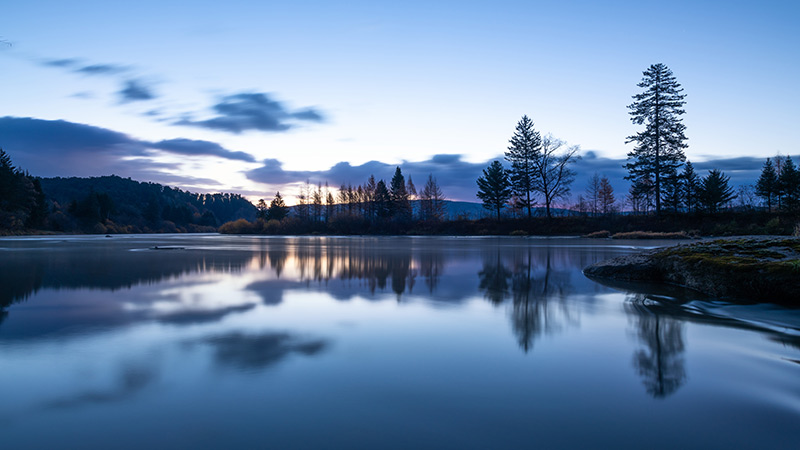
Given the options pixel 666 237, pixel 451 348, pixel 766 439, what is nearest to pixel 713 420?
pixel 766 439

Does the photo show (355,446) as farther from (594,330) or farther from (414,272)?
(414,272)

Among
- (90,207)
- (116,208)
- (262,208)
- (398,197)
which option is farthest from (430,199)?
(116,208)

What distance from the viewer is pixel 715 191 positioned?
4403cm

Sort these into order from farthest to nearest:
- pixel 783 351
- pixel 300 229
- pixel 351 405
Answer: pixel 300 229 → pixel 783 351 → pixel 351 405

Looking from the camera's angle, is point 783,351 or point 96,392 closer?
point 96,392

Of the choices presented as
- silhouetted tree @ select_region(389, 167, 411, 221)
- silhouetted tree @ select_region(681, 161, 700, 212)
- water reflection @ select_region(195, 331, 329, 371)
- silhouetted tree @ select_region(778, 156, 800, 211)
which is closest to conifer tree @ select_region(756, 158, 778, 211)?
silhouetted tree @ select_region(778, 156, 800, 211)

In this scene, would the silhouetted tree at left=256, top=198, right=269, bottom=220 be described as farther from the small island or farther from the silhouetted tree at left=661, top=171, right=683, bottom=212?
the small island

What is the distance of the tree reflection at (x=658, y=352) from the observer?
3.02 metres

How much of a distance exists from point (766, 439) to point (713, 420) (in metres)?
0.24

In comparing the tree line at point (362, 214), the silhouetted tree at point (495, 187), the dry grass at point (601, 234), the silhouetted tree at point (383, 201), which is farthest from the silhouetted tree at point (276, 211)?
the dry grass at point (601, 234)

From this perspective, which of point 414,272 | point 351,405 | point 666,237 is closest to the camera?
point 351,405

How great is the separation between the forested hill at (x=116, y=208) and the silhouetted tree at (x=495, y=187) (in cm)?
7105

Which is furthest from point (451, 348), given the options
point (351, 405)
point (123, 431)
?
point (123, 431)

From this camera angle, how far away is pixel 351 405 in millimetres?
2631
